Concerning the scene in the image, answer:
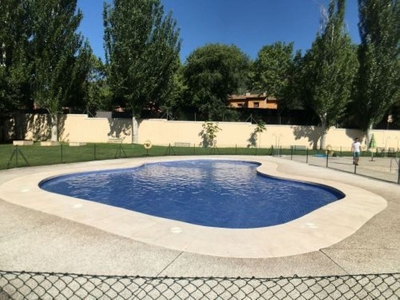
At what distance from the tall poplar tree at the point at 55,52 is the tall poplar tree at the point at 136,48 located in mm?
2917

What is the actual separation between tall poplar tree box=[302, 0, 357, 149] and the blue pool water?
58.2 ft

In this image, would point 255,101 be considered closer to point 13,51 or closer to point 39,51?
point 39,51

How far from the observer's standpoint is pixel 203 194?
13.7 m

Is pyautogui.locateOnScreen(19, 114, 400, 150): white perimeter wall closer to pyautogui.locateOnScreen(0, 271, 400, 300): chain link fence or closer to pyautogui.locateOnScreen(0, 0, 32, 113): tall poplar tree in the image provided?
pyautogui.locateOnScreen(0, 0, 32, 113): tall poplar tree

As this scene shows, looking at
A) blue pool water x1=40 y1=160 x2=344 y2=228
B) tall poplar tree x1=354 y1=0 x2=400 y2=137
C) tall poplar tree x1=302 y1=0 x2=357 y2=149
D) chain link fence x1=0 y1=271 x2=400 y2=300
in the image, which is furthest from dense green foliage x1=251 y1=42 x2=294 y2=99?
chain link fence x1=0 y1=271 x2=400 y2=300

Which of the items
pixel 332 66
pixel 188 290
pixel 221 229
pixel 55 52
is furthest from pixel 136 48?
pixel 188 290

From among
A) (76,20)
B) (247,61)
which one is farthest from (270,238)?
(247,61)

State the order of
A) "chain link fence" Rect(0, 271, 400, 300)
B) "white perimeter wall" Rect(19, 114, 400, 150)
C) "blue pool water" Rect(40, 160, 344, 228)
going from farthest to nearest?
"white perimeter wall" Rect(19, 114, 400, 150), "blue pool water" Rect(40, 160, 344, 228), "chain link fence" Rect(0, 271, 400, 300)

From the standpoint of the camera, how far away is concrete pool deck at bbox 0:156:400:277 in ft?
18.2

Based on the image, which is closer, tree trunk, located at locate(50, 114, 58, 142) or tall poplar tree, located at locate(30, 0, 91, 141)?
tall poplar tree, located at locate(30, 0, 91, 141)

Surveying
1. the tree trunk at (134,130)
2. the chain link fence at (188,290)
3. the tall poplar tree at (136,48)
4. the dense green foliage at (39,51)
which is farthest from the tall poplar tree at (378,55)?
the chain link fence at (188,290)

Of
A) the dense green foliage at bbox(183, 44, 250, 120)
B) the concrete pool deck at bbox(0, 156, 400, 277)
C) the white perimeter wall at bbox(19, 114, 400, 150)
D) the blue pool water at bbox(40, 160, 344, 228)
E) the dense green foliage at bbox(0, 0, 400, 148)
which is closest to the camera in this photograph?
the concrete pool deck at bbox(0, 156, 400, 277)

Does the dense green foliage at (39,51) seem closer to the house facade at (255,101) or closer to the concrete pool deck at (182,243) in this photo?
the concrete pool deck at (182,243)

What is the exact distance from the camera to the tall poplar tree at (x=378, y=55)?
32.6m
